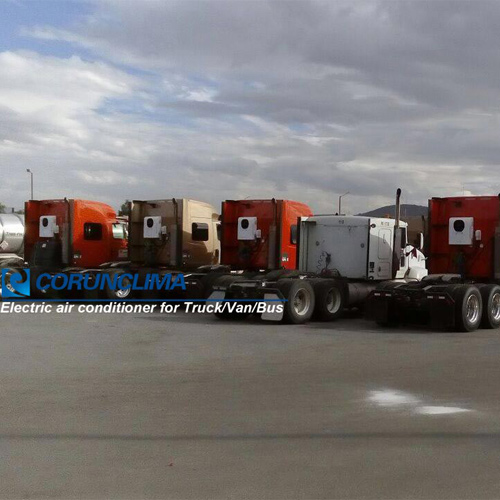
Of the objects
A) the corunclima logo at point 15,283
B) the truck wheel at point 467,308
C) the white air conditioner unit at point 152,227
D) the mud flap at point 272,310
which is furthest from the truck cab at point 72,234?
the truck wheel at point 467,308

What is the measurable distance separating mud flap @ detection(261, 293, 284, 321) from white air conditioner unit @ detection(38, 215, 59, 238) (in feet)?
30.9

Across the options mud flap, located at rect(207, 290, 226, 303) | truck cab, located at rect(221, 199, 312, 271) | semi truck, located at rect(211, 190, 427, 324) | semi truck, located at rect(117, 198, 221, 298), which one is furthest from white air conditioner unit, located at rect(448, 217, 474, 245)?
semi truck, located at rect(117, 198, 221, 298)

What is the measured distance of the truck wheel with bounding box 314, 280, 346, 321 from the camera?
58.0ft

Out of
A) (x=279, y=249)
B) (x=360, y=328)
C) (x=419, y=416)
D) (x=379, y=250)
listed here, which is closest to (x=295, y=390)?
(x=419, y=416)

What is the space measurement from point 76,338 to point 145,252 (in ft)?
Answer: 29.3

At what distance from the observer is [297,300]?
17.4m

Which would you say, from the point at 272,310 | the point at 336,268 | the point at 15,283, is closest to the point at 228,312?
the point at 272,310

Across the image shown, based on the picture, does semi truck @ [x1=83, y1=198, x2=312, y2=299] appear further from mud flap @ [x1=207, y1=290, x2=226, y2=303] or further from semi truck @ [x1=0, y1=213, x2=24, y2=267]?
semi truck @ [x1=0, y1=213, x2=24, y2=267]

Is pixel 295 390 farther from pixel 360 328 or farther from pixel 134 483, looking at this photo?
pixel 360 328

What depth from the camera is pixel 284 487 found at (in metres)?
5.48

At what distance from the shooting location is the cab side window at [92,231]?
2355 cm

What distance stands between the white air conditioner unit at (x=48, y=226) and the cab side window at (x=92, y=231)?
0.93m

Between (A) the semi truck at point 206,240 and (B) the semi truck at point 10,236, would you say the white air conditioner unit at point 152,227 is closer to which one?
(A) the semi truck at point 206,240

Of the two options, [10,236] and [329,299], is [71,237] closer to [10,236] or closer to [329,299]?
[10,236]
